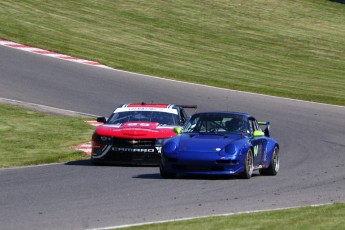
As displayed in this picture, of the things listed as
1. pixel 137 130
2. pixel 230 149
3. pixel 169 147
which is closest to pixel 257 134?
pixel 230 149

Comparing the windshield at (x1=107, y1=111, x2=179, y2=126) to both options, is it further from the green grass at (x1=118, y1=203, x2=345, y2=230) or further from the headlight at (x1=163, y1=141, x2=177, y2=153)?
the green grass at (x1=118, y1=203, x2=345, y2=230)

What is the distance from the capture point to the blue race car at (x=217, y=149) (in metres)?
16.1

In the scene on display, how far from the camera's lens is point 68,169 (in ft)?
57.4

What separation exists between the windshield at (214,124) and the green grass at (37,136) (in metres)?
3.13

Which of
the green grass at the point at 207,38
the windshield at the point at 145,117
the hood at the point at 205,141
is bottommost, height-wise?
the green grass at the point at 207,38

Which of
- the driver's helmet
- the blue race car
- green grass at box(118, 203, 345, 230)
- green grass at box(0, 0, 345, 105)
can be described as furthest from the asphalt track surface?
green grass at box(0, 0, 345, 105)

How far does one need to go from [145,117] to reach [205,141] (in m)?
3.66

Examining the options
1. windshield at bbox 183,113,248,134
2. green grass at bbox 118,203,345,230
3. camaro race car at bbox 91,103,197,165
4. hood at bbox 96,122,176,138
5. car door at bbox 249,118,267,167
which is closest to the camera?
green grass at bbox 118,203,345,230

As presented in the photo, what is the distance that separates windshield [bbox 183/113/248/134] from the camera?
56.4ft

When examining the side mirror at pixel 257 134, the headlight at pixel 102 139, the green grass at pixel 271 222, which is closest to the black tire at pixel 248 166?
the side mirror at pixel 257 134

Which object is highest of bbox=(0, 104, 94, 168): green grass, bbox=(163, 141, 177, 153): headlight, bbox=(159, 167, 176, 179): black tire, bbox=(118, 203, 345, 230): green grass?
bbox=(118, 203, 345, 230): green grass

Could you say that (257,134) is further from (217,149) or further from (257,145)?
(217,149)

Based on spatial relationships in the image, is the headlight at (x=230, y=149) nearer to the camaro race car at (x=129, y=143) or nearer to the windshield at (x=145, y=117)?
the camaro race car at (x=129, y=143)

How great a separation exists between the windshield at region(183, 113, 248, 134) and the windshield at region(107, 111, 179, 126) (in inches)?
91.8
